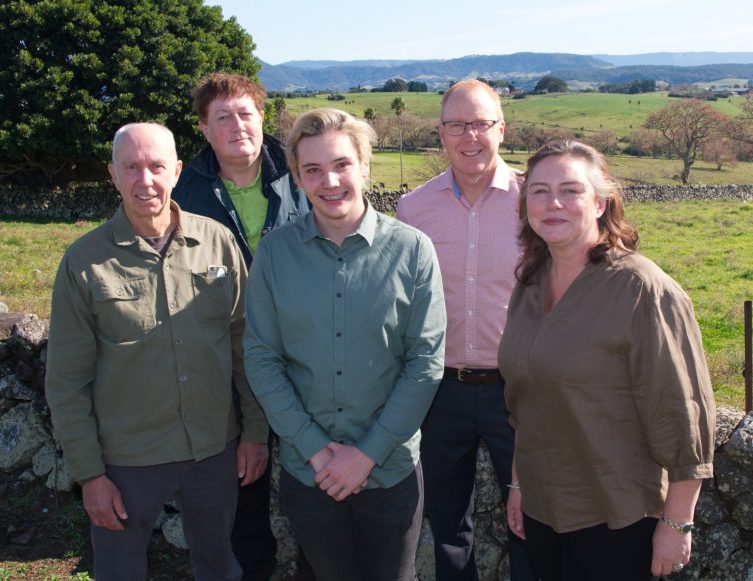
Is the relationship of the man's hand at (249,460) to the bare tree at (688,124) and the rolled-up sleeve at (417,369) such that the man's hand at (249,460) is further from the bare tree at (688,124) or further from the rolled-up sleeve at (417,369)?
the bare tree at (688,124)

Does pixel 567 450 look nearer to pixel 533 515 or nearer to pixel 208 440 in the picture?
pixel 533 515

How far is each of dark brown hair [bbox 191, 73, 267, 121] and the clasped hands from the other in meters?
2.20

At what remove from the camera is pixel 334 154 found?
303 cm

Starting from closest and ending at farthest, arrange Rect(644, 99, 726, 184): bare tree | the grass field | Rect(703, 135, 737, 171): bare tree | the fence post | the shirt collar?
the shirt collar → the fence post → the grass field → Rect(644, 99, 726, 184): bare tree → Rect(703, 135, 737, 171): bare tree

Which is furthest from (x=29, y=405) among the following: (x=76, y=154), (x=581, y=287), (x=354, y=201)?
(x=76, y=154)

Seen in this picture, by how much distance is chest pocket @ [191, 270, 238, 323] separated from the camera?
134 inches

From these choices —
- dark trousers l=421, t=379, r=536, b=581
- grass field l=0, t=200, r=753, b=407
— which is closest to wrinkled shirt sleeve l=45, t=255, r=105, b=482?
dark trousers l=421, t=379, r=536, b=581

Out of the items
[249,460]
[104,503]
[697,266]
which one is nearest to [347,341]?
[249,460]

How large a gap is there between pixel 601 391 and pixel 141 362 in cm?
206

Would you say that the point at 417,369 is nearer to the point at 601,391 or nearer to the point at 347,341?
the point at 347,341

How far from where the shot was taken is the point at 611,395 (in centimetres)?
264

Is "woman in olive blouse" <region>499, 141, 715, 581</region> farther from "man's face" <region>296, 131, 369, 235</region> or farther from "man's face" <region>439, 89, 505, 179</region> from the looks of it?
"man's face" <region>439, 89, 505, 179</region>

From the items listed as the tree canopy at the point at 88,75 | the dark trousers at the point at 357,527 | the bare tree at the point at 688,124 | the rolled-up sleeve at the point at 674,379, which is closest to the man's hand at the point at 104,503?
the dark trousers at the point at 357,527

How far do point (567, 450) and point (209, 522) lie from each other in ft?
6.05
